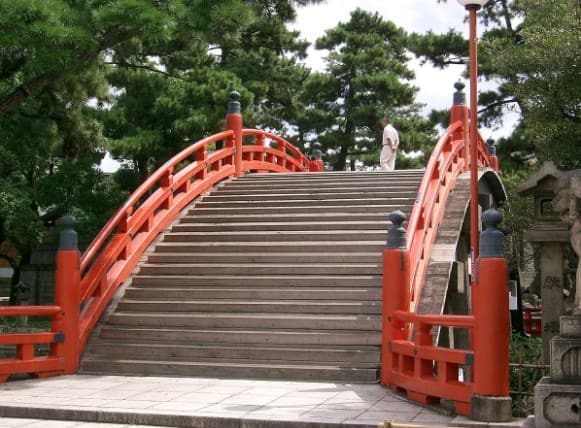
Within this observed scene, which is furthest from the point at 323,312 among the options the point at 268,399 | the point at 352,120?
the point at 352,120

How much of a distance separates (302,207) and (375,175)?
2.57m

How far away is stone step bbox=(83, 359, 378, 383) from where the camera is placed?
31.8 feet

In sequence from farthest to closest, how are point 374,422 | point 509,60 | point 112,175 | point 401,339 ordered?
point 112,175 → point 509,60 → point 401,339 → point 374,422

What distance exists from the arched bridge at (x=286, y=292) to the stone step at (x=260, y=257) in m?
0.02

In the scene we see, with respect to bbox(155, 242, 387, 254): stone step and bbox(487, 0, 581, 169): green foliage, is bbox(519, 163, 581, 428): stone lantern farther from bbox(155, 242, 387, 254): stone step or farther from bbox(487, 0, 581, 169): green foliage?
bbox(487, 0, 581, 169): green foliage

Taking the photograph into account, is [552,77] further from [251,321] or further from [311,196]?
[251,321]

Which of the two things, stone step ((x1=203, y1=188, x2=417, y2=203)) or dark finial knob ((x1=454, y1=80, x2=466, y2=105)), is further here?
dark finial knob ((x1=454, y1=80, x2=466, y2=105))

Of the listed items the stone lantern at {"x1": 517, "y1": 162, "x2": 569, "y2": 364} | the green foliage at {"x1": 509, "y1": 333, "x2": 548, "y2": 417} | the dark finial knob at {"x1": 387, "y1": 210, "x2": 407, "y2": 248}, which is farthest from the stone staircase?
the stone lantern at {"x1": 517, "y1": 162, "x2": 569, "y2": 364}

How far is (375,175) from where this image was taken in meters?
16.4

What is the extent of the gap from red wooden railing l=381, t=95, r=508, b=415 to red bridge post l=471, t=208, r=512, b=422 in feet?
0.07

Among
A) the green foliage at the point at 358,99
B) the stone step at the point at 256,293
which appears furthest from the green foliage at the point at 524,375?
the green foliage at the point at 358,99

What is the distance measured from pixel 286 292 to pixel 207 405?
335cm

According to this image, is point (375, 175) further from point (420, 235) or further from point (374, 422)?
point (374, 422)

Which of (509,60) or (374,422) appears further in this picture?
(509,60)
